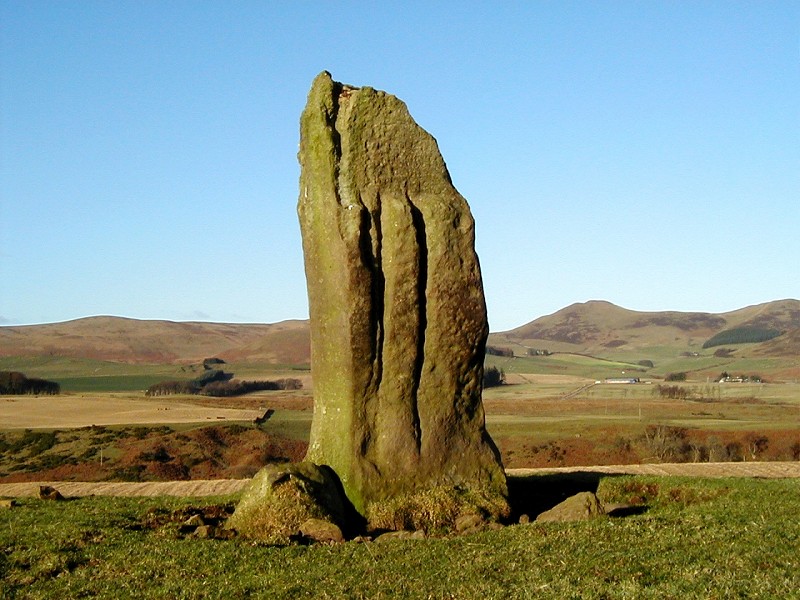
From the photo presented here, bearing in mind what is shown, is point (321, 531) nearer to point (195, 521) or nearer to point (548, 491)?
point (195, 521)

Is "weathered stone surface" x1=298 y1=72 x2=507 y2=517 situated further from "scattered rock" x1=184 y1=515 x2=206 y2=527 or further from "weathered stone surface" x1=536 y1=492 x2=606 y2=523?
"scattered rock" x1=184 y1=515 x2=206 y2=527

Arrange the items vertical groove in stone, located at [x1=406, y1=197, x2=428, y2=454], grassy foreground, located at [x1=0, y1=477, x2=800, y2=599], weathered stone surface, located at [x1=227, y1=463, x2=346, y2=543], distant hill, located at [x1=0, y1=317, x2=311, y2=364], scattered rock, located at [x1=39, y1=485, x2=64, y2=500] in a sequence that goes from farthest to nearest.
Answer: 1. distant hill, located at [x1=0, y1=317, x2=311, y2=364]
2. scattered rock, located at [x1=39, y1=485, x2=64, y2=500]
3. vertical groove in stone, located at [x1=406, y1=197, x2=428, y2=454]
4. weathered stone surface, located at [x1=227, y1=463, x2=346, y2=543]
5. grassy foreground, located at [x1=0, y1=477, x2=800, y2=599]

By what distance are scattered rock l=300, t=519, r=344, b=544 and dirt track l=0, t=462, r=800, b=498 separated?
7.55 meters

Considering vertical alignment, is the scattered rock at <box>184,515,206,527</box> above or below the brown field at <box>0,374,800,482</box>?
above

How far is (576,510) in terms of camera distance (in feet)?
46.4

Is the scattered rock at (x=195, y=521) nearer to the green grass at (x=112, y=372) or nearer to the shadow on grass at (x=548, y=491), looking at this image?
the shadow on grass at (x=548, y=491)

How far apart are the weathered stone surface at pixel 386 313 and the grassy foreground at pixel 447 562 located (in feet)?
8.17

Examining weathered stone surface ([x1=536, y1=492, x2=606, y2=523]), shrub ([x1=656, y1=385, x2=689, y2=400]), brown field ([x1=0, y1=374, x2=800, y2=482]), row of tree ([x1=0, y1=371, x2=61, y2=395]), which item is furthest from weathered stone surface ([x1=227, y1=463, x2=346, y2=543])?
row of tree ([x1=0, y1=371, x2=61, y2=395])

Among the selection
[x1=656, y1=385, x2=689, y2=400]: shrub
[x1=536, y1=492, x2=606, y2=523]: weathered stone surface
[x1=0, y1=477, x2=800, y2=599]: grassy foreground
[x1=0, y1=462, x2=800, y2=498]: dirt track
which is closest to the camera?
[x1=0, y1=477, x2=800, y2=599]: grassy foreground

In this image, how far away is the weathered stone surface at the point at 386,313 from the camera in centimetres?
1511

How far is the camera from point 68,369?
5217 inches

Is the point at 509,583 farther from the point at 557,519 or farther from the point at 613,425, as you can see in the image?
the point at 613,425

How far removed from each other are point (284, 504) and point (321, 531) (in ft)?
2.58

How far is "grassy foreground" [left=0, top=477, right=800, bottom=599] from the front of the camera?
32.1 feet
